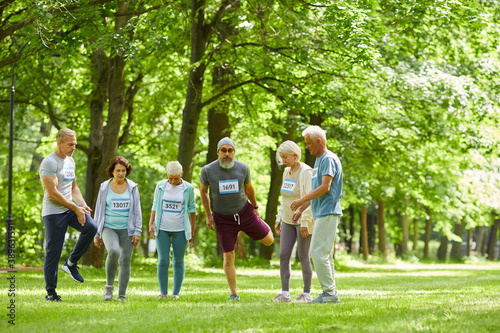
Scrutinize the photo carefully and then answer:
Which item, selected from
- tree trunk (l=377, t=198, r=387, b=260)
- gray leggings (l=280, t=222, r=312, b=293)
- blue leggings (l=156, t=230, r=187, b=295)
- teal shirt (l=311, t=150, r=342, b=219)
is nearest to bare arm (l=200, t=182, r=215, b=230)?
blue leggings (l=156, t=230, r=187, b=295)

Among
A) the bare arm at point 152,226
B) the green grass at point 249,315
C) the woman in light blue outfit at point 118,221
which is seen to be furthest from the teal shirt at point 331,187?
the woman in light blue outfit at point 118,221

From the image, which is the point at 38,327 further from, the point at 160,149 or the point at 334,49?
the point at 160,149

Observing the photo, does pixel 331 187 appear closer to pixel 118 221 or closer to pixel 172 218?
pixel 172 218

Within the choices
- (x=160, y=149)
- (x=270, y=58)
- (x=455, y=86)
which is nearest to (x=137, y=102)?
(x=160, y=149)

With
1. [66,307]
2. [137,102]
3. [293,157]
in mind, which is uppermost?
[137,102]

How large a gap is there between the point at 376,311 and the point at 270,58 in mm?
10589

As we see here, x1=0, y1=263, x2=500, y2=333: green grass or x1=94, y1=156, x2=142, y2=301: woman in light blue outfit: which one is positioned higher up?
x1=94, y1=156, x2=142, y2=301: woman in light blue outfit

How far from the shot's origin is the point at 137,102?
25453 millimetres

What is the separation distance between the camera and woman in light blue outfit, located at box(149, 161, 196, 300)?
8.89 metres

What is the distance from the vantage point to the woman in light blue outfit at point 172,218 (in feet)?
29.2

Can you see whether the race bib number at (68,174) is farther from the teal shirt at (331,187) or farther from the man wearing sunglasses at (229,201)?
the teal shirt at (331,187)

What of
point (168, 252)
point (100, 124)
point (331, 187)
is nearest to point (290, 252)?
point (331, 187)

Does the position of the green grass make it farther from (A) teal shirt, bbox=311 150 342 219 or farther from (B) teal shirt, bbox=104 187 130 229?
(A) teal shirt, bbox=311 150 342 219

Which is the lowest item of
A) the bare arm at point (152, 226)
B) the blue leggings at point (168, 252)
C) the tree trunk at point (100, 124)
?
the blue leggings at point (168, 252)
